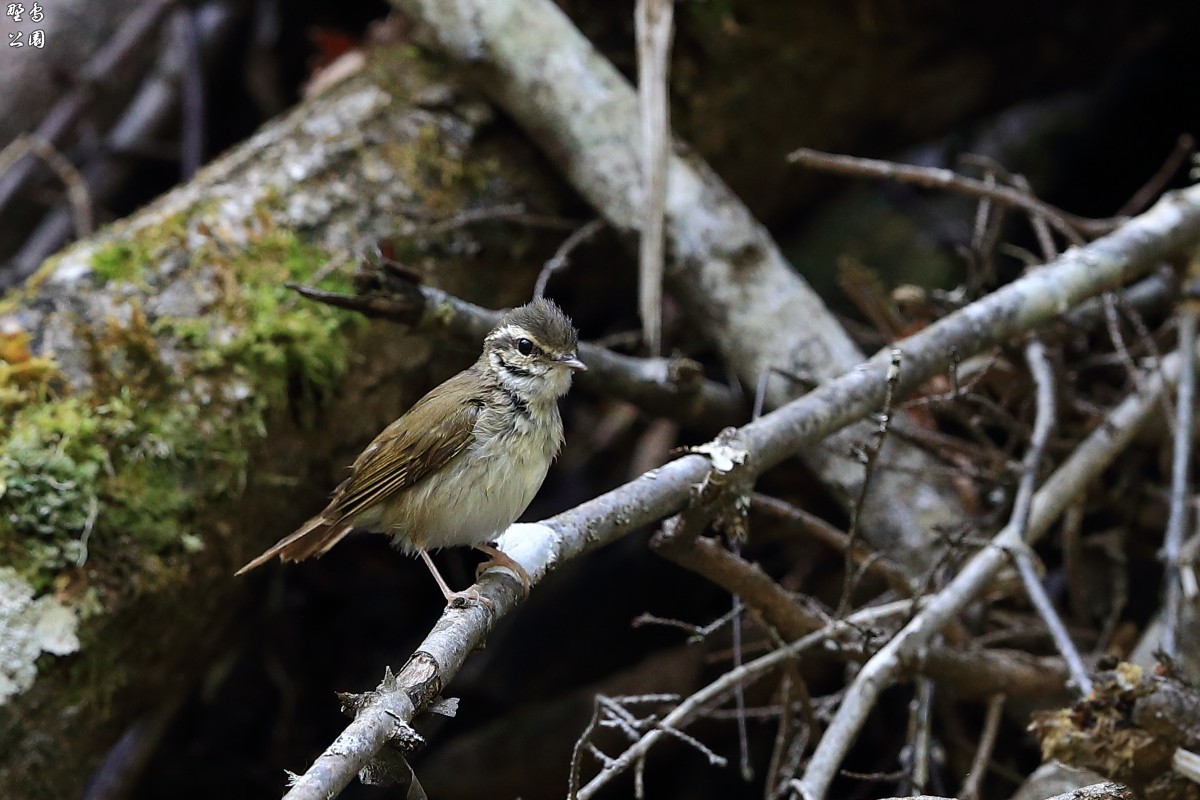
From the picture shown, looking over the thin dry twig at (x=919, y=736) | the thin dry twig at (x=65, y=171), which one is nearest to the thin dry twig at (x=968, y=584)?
the thin dry twig at (x=919, y=736)

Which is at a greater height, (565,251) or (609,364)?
(565,251)

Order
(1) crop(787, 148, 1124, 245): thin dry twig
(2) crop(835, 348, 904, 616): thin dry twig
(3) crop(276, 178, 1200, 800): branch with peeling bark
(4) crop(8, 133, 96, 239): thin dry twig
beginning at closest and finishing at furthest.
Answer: (3) crop(276, 178, 1200, 800): branch with peeling bark
(2) crop(835, 348, 904, 616): thin dry twig
(1) crop(787, 148, 1124, 245): thin dry twig
(4) crop(8, 133, 96, 239): thin dry twig

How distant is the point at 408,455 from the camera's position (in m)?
3.04

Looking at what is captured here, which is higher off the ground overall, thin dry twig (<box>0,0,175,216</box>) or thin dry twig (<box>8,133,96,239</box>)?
thin dry twig (<box>0,0,175,216</box>)

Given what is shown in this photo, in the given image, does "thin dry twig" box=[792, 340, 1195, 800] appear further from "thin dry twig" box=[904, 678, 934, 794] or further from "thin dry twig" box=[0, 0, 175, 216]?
"thin dry twig" box=[0, 0, 175, 216]

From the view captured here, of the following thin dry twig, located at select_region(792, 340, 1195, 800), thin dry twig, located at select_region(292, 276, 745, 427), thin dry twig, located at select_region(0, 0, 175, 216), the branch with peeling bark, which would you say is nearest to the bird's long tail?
the branch with peeling bark

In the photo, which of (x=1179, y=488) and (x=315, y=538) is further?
(x=1179, y=488)

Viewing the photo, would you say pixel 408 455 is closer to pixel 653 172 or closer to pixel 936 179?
pixel 653 172

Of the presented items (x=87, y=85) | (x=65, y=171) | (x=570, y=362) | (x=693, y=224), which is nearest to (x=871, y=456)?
(x=570, y=362)

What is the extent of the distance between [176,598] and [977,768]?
250 centimetres

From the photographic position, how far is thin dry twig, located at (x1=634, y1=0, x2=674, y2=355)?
401 cm

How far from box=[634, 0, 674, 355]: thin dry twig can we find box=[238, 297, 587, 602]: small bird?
87 cm

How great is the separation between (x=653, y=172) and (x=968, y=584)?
5.91 feet

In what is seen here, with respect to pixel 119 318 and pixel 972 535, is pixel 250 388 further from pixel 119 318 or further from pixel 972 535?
pixel 972 535
